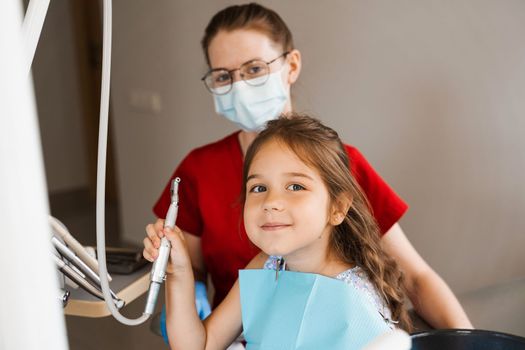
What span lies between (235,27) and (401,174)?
43.0 inches

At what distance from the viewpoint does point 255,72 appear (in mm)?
1365

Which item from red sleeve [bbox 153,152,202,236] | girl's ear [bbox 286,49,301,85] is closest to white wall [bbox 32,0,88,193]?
red sleeve [bbox 153,152,202,236]

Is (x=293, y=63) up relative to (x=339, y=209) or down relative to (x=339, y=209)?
up

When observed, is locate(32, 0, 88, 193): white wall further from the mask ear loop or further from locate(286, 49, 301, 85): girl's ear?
the mask ear loop

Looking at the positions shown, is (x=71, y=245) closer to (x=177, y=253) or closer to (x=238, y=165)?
(x=177, y=253)

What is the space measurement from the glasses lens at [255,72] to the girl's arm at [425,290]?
18.3 inches

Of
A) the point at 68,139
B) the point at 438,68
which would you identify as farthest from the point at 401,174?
the point at 68,139

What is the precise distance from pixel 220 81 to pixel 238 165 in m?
0.21

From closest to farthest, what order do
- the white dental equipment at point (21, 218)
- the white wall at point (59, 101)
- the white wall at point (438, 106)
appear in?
the white dental equipment at point (21, 218)
the white wall at point (438, 106)
the white wall at point (59, 101)

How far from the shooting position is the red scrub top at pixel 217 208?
1425mm

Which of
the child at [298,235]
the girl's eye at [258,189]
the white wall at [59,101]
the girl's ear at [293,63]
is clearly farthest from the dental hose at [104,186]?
the white wall at [59,101]

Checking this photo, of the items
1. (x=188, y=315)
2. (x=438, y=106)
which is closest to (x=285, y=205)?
(x=188, y=315)

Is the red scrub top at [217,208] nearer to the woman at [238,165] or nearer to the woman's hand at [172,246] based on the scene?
the woman at [238,165]

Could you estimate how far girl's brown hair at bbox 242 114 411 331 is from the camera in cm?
107
